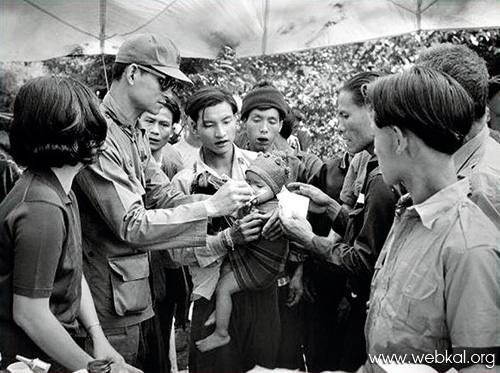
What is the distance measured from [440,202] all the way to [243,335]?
2.03m

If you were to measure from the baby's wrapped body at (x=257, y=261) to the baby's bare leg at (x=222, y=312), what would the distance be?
5cm

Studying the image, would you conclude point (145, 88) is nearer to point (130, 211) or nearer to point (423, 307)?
point (130, 211)

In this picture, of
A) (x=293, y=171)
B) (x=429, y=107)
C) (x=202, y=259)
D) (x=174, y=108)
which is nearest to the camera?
(x=429, y=107)

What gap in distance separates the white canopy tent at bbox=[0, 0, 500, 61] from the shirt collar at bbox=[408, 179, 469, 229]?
129 inches

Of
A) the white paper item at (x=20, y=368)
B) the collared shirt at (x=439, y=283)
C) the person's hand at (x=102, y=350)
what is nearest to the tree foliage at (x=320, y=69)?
the person's hand at (x=102, y=350)

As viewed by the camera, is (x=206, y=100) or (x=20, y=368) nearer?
(x=20, y=368)

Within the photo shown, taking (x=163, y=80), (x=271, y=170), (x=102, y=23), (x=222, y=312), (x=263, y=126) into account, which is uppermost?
(x=102, y=23)

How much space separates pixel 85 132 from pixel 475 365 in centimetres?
162

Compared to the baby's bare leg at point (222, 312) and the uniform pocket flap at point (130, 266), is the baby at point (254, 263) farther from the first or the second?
the uniform pocket flap at point (130, 266)

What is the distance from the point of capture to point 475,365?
5.61 ft

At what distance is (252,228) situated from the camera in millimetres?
3352

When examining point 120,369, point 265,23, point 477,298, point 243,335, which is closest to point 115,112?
point 120,369

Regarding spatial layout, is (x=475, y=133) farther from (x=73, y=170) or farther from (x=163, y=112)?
(x=163, y=112)

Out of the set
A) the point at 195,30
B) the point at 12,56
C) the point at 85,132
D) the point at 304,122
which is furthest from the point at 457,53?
the point at 304,122
